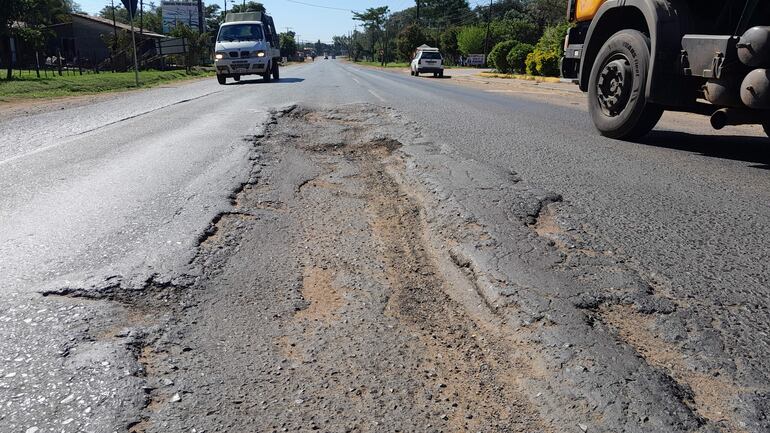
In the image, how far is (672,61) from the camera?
610cm

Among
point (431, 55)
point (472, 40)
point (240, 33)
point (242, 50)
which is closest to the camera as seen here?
point (242, 50)

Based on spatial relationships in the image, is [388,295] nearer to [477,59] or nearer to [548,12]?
[477,59]

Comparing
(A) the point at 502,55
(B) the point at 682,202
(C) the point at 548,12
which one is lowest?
(B) the point at 682,202

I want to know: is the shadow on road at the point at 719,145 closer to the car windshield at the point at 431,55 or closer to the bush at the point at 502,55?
the car windshield at the point at 431,55

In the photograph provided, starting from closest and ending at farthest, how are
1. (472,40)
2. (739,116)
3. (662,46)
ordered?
(739,116), (662,46), (472,40)

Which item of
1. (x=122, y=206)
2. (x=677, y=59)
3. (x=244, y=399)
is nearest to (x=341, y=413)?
(x=244, y=399)

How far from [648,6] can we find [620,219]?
11.0ft

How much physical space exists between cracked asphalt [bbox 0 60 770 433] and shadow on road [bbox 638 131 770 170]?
0.27 meters

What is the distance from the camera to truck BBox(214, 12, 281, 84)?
68.3 feet

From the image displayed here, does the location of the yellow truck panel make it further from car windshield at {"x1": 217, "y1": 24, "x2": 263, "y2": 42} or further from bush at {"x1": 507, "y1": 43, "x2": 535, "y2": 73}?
bush at {"x1": 507, "y1": 43, "x2": 535, "y2": 73}

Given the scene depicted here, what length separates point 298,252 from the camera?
11.9 feet

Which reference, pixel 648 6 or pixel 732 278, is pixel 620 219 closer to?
pixel 732 278

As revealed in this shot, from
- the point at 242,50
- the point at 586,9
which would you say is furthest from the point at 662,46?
the point at 242,50

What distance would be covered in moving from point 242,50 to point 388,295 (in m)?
19.5
